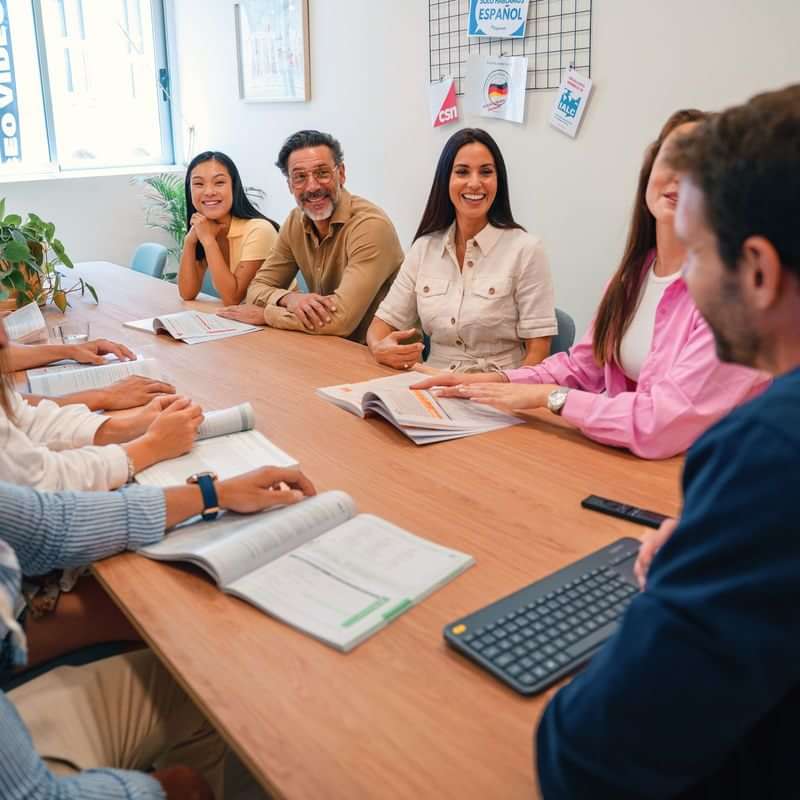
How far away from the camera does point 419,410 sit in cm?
173

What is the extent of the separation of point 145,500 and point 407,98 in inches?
120

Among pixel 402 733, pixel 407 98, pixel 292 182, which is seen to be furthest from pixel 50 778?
pixel 407 98

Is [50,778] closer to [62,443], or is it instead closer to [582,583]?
[582,583]

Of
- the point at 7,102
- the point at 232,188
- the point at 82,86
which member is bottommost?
the point at 232,188

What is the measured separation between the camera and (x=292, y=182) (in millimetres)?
2762

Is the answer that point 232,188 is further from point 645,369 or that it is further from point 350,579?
point 350,579

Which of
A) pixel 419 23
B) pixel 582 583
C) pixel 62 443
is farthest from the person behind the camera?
pixel 419 23

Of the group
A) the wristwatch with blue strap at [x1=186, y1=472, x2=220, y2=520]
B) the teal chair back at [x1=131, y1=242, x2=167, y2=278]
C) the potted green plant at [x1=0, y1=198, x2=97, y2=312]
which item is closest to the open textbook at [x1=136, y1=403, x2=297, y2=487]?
the wristwatch with blue strap at [x1=186, y1=472, x2=220, y2=520]

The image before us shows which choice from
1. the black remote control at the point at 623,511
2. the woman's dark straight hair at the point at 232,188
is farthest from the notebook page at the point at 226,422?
the woman's dark straight hair at the point at 232,188

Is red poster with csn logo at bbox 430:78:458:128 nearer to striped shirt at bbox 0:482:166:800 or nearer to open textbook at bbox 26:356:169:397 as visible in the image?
open textbook at bbox 26:356:169:397

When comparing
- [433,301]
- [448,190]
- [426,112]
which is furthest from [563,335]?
[426,112]

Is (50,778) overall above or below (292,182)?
below

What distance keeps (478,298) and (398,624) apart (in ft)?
4.81

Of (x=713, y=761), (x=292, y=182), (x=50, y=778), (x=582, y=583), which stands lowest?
(x=50, y=778)
